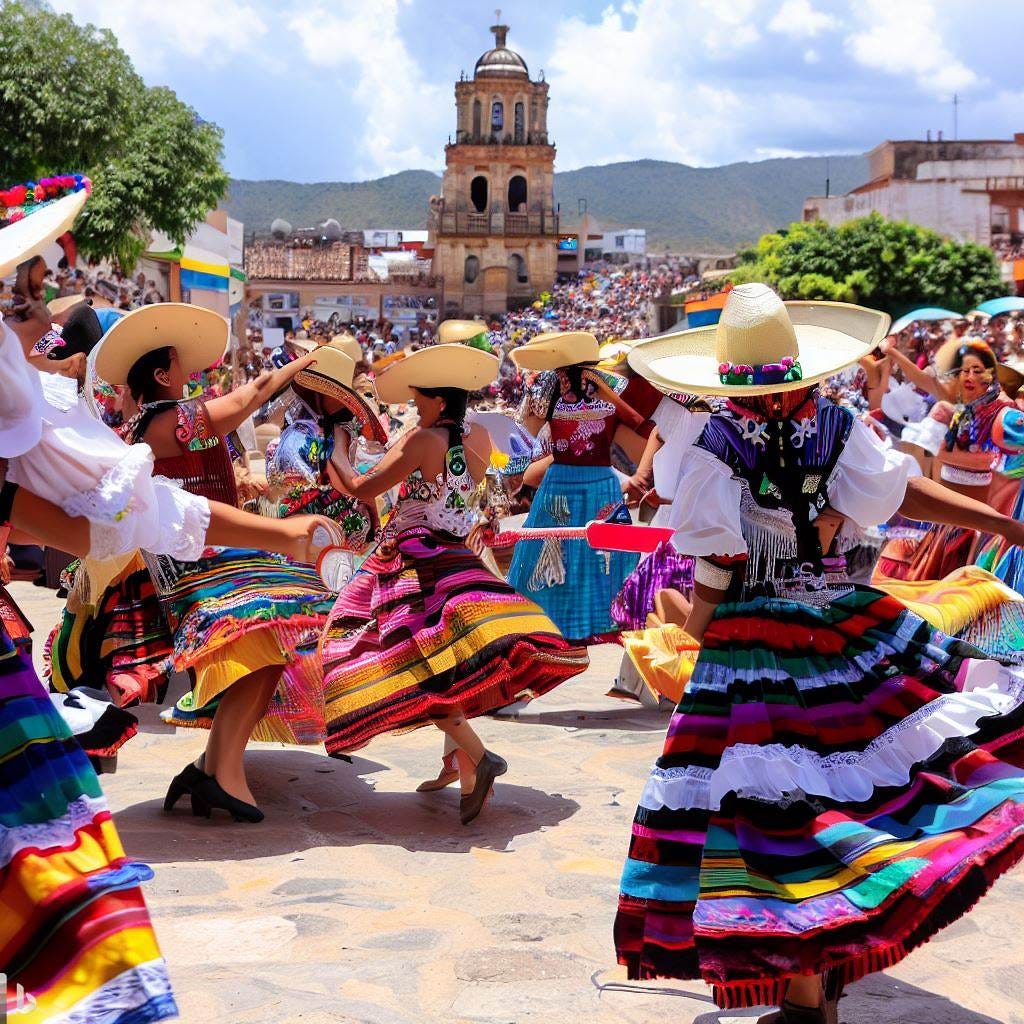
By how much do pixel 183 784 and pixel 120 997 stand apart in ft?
10.5

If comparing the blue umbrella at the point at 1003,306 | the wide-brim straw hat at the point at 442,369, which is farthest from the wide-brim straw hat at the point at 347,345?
the blue umbrella at the point at 1003,306

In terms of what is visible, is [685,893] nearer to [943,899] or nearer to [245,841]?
[943,899]

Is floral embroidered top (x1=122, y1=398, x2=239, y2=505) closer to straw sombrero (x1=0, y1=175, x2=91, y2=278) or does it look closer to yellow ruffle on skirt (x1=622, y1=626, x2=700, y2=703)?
straw sombrero (x1=0, y1=175, x2=91, y2=278)

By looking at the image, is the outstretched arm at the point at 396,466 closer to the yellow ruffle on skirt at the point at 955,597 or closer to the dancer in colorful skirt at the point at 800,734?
the dancer in colorful skirt at the point at 800,734

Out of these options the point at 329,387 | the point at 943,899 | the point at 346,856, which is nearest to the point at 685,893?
the point at 943,899

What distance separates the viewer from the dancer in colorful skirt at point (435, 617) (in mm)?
5754

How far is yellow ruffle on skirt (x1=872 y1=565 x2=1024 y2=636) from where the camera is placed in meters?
4.67

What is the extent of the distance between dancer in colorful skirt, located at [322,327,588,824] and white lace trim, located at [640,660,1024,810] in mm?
2070

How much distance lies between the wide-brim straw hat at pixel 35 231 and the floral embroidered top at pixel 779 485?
1703mm

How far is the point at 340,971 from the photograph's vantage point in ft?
14.0

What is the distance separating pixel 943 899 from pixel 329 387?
15.7ft

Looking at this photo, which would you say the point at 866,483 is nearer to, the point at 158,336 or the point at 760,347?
the point at 760,347

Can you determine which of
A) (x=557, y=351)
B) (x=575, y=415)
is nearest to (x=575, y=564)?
(x=575, y=415)

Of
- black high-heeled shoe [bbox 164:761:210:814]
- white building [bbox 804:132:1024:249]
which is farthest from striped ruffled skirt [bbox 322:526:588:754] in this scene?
white building [bbox 804:132:1024:249]
